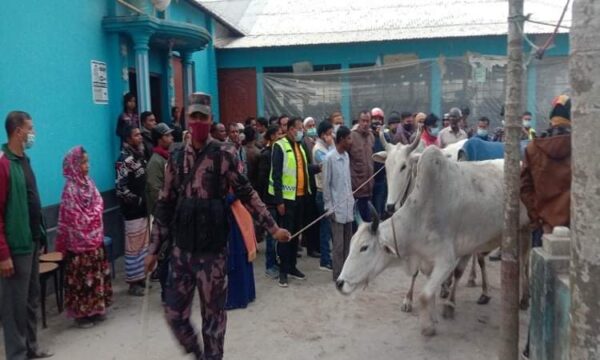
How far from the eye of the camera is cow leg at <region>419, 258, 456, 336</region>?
181 inches

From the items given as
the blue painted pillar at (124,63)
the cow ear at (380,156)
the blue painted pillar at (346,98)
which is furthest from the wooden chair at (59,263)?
the blue painted pillar at (346,98)

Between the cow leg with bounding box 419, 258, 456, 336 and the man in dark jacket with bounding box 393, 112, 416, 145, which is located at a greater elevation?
the man in dark jacket with bounding box 393, 112, 416, 145

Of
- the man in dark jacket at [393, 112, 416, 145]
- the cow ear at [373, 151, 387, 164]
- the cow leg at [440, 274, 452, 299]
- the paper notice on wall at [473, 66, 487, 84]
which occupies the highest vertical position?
the paper notice on wall at [473, 66, 487, 84]

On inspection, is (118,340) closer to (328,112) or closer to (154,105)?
(154,105)

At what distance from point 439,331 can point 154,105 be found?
6510mm

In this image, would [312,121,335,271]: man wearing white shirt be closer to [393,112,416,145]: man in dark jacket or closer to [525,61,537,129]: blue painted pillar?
[393,112,416,145]: man in dark jacket

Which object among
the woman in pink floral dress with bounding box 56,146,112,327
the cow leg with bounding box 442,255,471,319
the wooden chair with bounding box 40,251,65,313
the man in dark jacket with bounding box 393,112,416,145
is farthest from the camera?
the man in dark jacket with bounding box 393,112,416,145

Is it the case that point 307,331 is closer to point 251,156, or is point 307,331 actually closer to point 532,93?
point 251,156

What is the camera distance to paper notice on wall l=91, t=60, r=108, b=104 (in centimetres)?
714

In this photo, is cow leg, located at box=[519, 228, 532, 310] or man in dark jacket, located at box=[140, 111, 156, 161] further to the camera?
man in dark jacket, located at box=[140, 111, 156, 161]

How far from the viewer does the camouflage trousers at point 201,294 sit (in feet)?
12.2

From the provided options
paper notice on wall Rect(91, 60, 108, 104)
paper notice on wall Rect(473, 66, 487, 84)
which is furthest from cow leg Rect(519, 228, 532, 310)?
paper notice on wall Rect(473, 66, 487, 84)

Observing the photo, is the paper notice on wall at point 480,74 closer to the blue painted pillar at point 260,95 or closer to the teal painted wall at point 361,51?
the teal painted wall at point 361,51

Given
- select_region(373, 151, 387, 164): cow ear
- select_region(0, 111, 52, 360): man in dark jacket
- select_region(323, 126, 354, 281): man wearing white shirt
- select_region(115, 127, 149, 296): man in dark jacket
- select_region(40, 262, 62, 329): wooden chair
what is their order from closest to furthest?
select_region(0, 111, 52, 360): man in dark jacket < select_region(40, 262, 62, 329): wooden chair < select_region(115, 127, 149, 296): man in dark jacket < select_region(323, 126, 354, 281): man wearing white shirt < select_region(373, 151, 387, 164): cow ear
